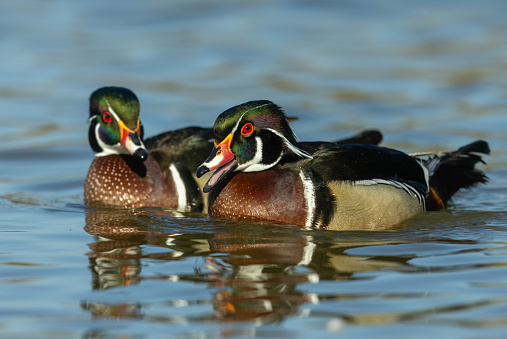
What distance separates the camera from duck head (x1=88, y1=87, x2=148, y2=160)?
8547mm

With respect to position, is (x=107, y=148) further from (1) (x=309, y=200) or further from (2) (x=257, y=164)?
(1) (x=309, y=200)

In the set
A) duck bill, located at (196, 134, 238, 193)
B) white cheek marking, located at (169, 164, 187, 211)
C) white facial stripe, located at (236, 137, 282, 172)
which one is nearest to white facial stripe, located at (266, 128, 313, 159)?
white facial stripe, located at (236, 137, 282, 172)

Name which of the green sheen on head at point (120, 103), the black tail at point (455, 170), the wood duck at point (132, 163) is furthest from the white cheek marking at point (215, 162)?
the black tail at point (455, 170)

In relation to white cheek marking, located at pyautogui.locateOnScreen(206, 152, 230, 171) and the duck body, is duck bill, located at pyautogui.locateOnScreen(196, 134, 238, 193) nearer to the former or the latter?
white cheek marking, located at pyautogui.locateOnScreen(206, 152, 230, 171)

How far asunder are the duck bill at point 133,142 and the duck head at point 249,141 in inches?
45.1

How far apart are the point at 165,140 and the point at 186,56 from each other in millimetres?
6447

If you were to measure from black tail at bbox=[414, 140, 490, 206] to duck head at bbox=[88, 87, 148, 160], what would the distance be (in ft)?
8.92

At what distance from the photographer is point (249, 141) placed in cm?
738

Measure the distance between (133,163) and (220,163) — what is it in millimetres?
1757

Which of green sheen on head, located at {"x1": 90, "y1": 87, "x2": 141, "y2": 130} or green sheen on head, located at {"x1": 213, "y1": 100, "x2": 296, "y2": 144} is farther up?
green sheen on head, located at {"x1": 90, "y1": 87, "x2": 141, "y2": 130}

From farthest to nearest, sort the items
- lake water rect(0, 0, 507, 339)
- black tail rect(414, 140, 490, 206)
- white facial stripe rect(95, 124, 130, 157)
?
white facial stripe rect(95, 124, 130, 157) < black tail rect(414, 140, 490, 206) < lake water rect(0, 0, 507, 339)

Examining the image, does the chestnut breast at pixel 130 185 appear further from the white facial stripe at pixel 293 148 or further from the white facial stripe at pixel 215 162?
the white facial stripe at pixel 293 148

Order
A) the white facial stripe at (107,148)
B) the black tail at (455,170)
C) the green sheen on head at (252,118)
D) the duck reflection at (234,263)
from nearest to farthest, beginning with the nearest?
1. the duck reflection at (234,263)
2. the green sheen on head at (252,118)
3. the black tail at (455,170)
4. the white facial stripe at (107,148)

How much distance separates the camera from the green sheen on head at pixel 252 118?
7285mm
